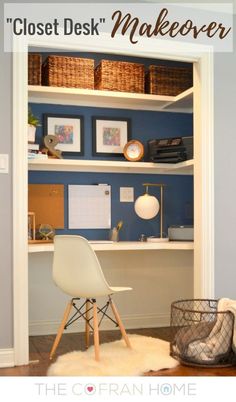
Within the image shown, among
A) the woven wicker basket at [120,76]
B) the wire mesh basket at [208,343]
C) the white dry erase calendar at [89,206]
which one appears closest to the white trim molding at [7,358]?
the wire mesh basket at [208,343]

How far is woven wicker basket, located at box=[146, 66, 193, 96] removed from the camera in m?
4.04

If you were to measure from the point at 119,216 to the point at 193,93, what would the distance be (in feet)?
3.95

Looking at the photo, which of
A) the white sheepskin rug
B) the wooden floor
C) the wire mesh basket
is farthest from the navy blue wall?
the wire mesh basket

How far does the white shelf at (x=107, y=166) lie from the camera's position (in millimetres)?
3715

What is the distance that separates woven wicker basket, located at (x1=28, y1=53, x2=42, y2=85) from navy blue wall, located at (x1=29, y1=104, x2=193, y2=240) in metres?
0.34

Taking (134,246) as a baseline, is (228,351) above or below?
below

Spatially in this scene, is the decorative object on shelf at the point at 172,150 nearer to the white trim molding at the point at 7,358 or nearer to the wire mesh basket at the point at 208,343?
the wire mesh basket at the point at 208,343

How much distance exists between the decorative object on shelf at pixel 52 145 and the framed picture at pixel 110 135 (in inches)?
16.4

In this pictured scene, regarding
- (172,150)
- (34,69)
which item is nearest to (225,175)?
(172,150)

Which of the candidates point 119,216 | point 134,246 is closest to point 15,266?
point 134,246

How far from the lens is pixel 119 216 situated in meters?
4.24

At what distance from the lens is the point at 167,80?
4066 millimetres

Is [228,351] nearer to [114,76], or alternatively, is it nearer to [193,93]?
[193,93]

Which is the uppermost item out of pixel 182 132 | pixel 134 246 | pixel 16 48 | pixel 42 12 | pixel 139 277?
pixel 42 12
